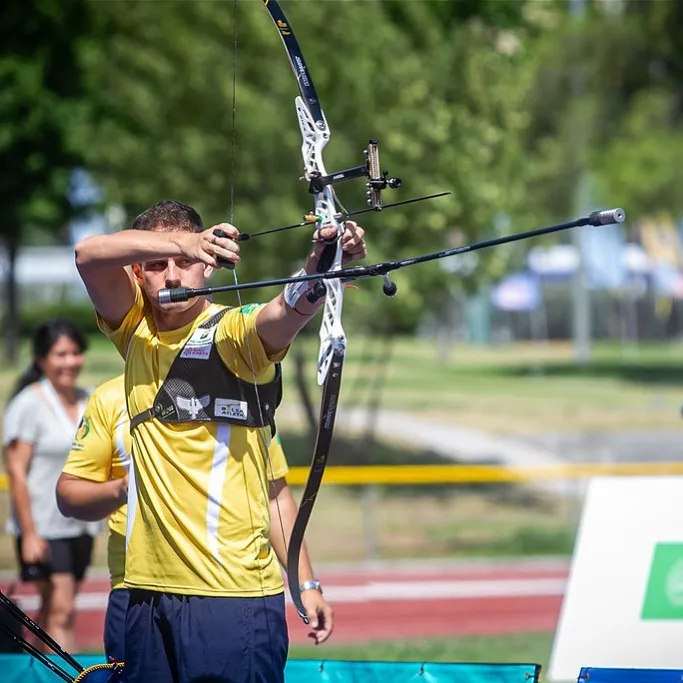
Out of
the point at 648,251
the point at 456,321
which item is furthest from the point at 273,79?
the point at 456,321

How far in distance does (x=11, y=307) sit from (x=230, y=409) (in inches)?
926

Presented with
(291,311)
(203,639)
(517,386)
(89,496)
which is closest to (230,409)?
(291,311)

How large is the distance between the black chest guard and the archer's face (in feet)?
0.35

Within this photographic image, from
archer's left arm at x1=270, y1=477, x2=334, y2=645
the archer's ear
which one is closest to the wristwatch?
archer's left arm at x1=270, y1=477, x2=334, y2=645

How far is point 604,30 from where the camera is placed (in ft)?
86.9

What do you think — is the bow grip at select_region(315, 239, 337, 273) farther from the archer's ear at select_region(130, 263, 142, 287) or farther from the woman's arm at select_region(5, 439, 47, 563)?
the woman's arm at select_region(5, 439, 47, 563)

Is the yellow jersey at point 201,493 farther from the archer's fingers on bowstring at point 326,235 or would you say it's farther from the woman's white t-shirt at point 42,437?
the woman's white t-shirt at point 42,437

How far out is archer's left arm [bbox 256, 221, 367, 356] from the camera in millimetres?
3062

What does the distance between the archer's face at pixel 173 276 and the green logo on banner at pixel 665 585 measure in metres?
3.18

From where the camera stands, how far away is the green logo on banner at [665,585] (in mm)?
5590

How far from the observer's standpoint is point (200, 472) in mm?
3184

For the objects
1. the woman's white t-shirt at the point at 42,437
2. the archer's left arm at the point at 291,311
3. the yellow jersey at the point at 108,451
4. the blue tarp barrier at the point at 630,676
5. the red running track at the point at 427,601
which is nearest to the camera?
the archer's left arm at the point at 291,311

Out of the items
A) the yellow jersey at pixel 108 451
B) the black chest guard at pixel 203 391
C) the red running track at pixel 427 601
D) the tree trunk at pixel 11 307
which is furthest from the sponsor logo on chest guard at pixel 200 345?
the tree trunk at pixel 11 307

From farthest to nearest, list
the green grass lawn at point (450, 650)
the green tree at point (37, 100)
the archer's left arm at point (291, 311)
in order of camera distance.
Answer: the green tree at point (37, 100), the green grass lawn at point (450, 650), the archer's left arm at point (291, 311)
